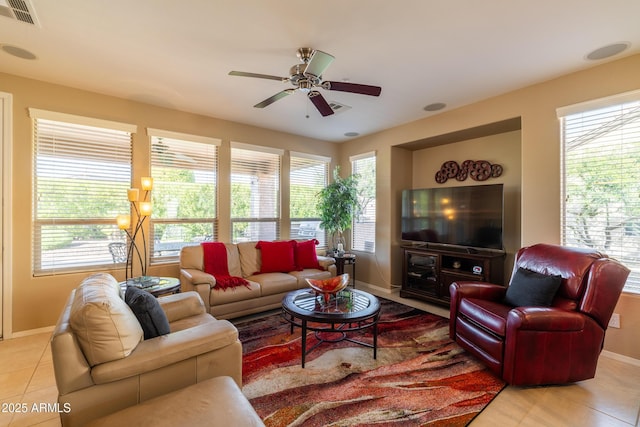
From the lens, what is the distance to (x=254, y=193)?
4.71 meters

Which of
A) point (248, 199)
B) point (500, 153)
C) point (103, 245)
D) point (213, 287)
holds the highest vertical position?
point (500, 153)

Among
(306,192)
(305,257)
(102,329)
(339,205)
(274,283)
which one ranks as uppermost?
(306,192)

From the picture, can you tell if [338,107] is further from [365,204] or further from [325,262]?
[325,262]

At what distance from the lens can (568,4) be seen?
6.31 ft

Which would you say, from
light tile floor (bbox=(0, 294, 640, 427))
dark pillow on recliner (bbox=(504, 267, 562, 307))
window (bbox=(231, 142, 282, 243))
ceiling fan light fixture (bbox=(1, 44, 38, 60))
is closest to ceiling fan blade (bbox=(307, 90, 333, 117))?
window (bbox=(231, 142, 282, 243))

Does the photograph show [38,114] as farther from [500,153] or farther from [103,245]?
[500,153]

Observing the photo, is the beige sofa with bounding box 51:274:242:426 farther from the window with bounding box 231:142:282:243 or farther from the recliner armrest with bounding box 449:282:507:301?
the window with bounding box 231:142:282:243

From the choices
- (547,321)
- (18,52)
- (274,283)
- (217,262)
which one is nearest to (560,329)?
(547,321)

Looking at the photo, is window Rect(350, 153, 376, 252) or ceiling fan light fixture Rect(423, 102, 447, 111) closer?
ceiling fan light fixture Rect(423, 102, 447, 111)

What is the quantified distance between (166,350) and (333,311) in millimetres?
1363

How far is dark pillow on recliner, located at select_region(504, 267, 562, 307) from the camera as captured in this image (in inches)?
93.0

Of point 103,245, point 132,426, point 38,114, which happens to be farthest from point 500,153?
point 38,114

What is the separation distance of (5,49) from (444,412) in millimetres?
4680

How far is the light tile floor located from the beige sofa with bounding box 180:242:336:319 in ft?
4.50
